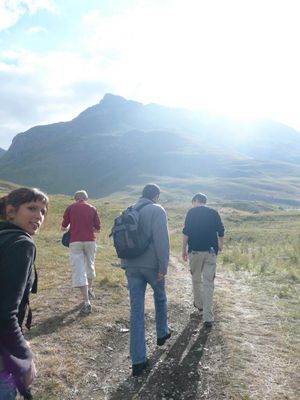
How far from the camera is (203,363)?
7215 millimetres

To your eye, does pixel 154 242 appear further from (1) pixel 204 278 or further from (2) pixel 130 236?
(1) pixel 204 278

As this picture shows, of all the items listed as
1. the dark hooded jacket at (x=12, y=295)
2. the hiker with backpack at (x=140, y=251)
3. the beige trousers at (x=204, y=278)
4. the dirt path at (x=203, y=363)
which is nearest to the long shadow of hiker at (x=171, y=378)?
the dirt path at (x=203, y=363)

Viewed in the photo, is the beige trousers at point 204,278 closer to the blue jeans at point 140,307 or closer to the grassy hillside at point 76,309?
the grassy hillside at point 76,309

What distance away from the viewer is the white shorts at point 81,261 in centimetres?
994

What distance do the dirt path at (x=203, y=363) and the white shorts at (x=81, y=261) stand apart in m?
1.49

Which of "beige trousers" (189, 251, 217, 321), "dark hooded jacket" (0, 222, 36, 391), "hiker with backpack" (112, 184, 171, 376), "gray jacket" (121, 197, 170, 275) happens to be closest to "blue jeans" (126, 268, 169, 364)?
"hiker with backpack" (112, 184, 171, 376)

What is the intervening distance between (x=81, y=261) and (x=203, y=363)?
418cm

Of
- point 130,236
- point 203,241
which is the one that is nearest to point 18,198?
point 130,236

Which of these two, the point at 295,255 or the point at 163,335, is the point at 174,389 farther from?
the point at 295,255

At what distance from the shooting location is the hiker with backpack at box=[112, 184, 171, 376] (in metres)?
7.03

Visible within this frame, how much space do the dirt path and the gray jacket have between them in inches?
66.4

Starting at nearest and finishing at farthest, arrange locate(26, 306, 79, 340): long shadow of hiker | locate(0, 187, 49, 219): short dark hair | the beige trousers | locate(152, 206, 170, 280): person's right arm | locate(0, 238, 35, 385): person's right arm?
1. locate(0, 238, 35, 385): person's right arm
2. locate(0, 187, 49, 219): short dark hair
3. locate(152, 206, 170, 280): person's right arm
4. locate(26, 306, 79, 340): long shadow of hiker
5. the beige trousers

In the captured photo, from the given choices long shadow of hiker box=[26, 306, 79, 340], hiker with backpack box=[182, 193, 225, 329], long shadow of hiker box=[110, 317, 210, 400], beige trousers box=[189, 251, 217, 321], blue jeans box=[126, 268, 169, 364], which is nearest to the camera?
long shadow of hiker box=[110, 317, 210, 400]

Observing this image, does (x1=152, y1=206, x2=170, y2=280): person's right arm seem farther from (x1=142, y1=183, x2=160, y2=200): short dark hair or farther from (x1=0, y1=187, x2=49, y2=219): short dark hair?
(x1=0, y1=187, x2=49, y2=219): short dark hair
